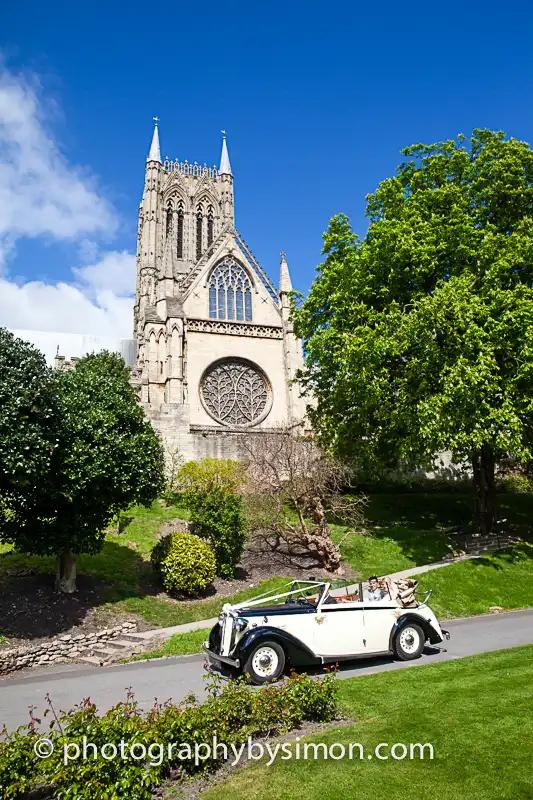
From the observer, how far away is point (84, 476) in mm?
13180

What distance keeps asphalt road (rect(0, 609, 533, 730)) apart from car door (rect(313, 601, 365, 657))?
1.42ft

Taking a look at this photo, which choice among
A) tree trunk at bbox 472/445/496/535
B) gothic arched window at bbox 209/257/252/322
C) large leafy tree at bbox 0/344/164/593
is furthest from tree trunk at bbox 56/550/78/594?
gothic arched window at bbox 209/257/252/322

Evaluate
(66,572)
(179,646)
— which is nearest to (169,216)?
(66,572)

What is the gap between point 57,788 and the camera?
482 centimetres

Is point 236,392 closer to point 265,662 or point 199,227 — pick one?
point 265,662

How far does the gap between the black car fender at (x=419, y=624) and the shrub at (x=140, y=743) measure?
11.3 feet

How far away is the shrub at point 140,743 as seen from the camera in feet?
14.8

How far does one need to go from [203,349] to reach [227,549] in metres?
21.2

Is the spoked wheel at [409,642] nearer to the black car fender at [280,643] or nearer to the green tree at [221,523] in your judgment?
the black car fender at [280,643]

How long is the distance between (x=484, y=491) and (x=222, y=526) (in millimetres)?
10401

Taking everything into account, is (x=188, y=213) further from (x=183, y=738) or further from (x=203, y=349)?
(x=183, y=738)

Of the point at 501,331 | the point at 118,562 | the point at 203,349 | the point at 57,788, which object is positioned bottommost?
the point at 57,788

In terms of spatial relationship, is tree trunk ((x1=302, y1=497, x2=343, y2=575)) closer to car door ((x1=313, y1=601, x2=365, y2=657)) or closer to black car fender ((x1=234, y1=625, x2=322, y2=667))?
car door ((x1=313, y1=601, x2=365, y2=657))

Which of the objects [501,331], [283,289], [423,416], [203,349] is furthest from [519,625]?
[283,289]
